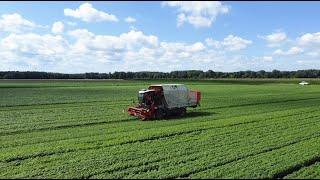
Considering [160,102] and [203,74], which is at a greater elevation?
[203,74]

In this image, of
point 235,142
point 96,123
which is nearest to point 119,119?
point 96,123

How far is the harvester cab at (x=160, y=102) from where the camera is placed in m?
28.2

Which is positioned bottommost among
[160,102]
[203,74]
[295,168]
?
[295,168]

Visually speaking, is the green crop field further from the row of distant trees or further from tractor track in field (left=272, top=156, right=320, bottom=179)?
the row of distant trees

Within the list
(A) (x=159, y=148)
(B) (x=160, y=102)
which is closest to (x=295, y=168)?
(A) (x=159, y=148)

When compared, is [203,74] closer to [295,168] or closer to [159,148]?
[159,148]

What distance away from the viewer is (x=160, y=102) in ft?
96.6

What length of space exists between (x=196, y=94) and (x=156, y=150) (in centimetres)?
1697

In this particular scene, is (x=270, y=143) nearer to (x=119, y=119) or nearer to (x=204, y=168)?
(x=204, y=168)

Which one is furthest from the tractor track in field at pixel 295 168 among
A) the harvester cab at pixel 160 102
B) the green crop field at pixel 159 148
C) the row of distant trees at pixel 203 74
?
the row of distant trees at pixel 203 74

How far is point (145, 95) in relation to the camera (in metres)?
29.4

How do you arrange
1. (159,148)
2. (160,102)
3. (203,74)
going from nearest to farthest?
(159,148)
(160,102)
(203,74)

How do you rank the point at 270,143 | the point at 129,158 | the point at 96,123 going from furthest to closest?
1. the point at 96,123
2. the point at 270,143
3. the point at 129,158

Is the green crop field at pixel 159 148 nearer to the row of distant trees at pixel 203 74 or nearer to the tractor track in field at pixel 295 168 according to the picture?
the tractor track in field at pixel 295 168
